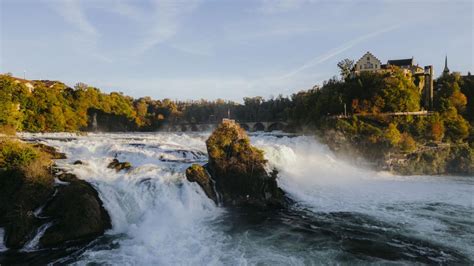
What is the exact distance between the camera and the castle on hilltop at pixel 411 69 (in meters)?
43.2

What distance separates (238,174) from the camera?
20.3 metres

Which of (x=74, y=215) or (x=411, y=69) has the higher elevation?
(x=411, y=69)

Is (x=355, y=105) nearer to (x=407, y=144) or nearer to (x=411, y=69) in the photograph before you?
(x=407, y=144)

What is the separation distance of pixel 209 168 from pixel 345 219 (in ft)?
28.1

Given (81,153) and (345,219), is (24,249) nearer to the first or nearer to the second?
(81,153)

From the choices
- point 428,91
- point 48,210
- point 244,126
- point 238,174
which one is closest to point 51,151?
point 48,210

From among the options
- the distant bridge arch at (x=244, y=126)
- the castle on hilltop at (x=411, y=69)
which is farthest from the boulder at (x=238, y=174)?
the distant bridge arch at (x=244, y=126)

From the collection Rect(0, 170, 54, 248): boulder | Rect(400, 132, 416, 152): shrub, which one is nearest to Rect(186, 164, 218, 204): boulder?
Rect(0, 170, 54, 248): boulder

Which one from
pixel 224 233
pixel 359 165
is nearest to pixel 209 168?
pixel 224 233

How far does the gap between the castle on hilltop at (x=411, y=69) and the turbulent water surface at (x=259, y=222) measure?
21.7m

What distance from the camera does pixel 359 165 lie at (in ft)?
109

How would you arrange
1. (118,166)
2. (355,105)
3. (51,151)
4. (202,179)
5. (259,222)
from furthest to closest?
(355,105)
(51,151)
(118,166)
(202,179)
(259,222)

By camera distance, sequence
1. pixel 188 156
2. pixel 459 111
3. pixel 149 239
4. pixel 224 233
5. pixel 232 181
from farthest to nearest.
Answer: pixel 459 111, pixel 188 156, pixel 232 181, pixel 224 233, pixel 149 239

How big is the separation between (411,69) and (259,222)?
44.3m
